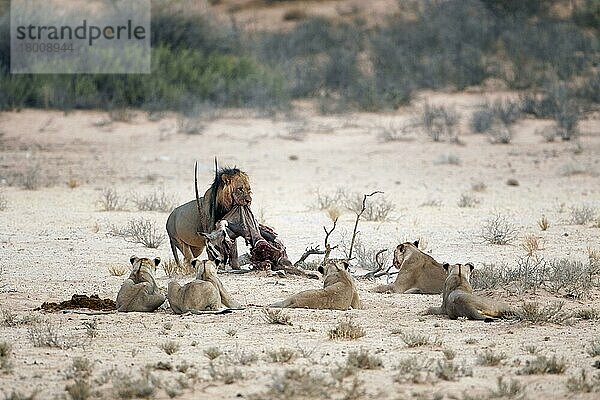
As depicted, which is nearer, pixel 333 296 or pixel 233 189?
pixel 333 296

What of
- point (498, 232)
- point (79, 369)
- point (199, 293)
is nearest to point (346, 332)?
point (199, 293)

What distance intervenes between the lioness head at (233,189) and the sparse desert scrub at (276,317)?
2.15 meters

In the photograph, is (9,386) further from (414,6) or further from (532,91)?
(414,6)

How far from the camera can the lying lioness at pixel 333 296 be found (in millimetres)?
9812

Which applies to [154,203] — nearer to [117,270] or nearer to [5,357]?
[117,270]

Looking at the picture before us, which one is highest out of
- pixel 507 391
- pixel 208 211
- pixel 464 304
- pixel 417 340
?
pixel 208 211

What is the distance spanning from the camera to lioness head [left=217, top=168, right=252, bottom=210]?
11234 millimetres

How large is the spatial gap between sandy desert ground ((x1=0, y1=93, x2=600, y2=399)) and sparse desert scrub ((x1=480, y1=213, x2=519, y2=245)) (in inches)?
6.0

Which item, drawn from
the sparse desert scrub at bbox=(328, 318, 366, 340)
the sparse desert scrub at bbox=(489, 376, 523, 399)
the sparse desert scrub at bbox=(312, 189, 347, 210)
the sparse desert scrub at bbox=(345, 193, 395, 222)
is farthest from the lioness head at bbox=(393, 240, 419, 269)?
the sparse desert scrub at bbox=(312, 189, 347, 210)

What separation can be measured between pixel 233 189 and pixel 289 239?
3.14 metres

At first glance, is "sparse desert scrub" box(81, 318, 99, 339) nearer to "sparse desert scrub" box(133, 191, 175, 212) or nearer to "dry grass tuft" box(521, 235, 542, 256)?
"dry grass tuft" box(521, 235, 542, 256)

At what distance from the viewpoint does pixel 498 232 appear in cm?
Answer: 1402

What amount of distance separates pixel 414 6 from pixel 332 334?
32.5 meters

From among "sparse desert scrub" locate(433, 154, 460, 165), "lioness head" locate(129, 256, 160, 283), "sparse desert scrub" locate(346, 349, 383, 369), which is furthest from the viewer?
"sparse desert scrub" locate(433, 154, 460, 165)
